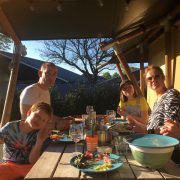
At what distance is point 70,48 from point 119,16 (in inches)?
979

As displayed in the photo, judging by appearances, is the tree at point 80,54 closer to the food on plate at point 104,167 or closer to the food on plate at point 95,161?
the food on plate at point 95,161

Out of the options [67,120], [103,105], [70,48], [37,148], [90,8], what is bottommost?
[37,148]

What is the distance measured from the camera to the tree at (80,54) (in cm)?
2802

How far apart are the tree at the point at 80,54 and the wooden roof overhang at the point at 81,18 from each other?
21.4 metres

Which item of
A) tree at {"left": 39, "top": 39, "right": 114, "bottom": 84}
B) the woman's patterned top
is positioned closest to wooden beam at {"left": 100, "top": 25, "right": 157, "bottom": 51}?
the woman's patterned top

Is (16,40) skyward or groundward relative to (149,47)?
groundward

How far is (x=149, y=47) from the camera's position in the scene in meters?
8.26

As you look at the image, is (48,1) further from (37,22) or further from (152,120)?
(152,120)

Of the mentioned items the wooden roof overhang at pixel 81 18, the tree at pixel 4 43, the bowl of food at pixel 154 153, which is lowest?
the bowl of food at pixel 154 153

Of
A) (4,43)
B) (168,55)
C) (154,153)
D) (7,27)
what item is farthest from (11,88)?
(4,43)

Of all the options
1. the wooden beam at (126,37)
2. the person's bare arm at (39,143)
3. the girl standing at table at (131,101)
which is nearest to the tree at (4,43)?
the wooden beam at (126,37)

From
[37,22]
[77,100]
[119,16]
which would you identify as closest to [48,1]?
[37,22]

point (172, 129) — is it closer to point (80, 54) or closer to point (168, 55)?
point (168, 55)

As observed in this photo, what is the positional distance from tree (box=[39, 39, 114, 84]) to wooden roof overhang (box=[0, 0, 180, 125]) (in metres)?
21.4
